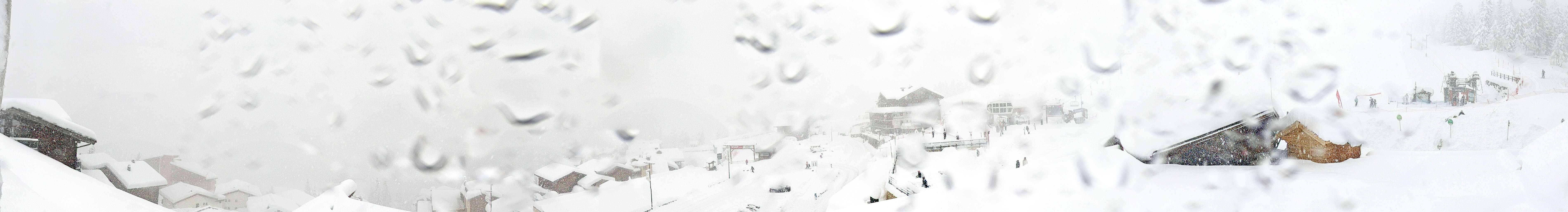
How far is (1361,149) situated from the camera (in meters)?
7.88

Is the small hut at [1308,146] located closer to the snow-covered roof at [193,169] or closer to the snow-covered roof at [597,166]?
the snow-covered roof at [597,166]

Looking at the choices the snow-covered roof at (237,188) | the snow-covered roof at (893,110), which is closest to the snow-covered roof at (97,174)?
the snow-covered roof at (237,188)

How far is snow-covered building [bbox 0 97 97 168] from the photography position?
8898 mm

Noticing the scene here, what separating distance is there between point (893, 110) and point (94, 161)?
88.8ft

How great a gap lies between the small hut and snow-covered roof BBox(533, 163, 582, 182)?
2514 centimetres

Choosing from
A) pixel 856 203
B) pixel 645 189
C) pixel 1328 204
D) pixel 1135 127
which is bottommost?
pixel 645 189

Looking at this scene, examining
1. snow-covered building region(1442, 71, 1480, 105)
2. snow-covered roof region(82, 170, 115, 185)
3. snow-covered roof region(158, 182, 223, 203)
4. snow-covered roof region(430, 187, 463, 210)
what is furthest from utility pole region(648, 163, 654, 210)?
snow-covered building region(1442, 71, 1480, 105)

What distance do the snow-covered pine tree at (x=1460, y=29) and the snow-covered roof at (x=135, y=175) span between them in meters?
36.1

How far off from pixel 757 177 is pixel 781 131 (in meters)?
17.1

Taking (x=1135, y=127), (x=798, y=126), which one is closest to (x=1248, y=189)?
(x=1135, y=127)

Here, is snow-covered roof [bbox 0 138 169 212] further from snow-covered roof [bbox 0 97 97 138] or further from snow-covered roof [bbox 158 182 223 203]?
snow-covered roof [bbox 158 182 223 203]

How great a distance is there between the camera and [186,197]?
62.8 ft

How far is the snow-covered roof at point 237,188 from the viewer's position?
76.3 feet

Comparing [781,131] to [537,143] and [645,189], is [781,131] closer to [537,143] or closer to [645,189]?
[645,189]
